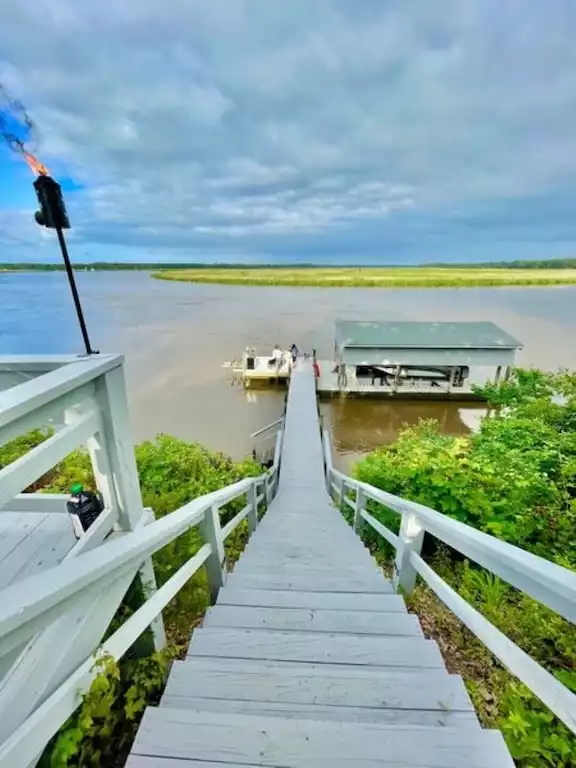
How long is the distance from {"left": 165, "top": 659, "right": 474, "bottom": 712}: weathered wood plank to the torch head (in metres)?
1.99

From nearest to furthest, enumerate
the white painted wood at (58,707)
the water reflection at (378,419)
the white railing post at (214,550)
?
the white painted wood at (58,707)
the white railing post at (214,550)
the water reflection at (378,419)

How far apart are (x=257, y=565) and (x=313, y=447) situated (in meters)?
6.22

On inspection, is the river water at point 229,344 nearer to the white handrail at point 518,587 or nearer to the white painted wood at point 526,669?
the white handrail at point 518,587

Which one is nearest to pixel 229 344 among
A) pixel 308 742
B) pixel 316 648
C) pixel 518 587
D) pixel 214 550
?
pixel 214 550

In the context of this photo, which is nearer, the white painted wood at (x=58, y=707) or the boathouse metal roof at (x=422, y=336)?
the white painted wood at (x=58, y=707)

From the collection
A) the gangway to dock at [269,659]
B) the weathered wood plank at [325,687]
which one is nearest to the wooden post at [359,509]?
the gangway to dock at [269,659]

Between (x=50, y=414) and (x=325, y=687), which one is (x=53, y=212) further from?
(x=325, y=687)

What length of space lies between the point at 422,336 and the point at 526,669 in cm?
1599

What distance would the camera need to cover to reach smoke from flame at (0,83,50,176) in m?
1.57

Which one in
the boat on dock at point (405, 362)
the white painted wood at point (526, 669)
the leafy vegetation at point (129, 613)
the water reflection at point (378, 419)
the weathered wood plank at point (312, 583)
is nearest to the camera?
the white painted wood at point (526, 669)

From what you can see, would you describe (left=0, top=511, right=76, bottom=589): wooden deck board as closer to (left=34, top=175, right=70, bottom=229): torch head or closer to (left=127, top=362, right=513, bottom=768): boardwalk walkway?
(left=127, top=362, right=513, bottom=768): boardwalk walkway

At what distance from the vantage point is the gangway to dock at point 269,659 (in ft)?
3.06

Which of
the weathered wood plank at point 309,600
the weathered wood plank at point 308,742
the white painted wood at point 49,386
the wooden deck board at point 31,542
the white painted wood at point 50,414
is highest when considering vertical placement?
the white painted wood at point 49,386

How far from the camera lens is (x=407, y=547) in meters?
2.28
